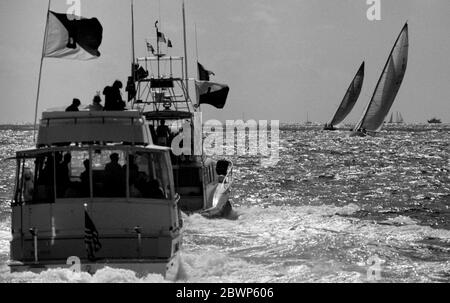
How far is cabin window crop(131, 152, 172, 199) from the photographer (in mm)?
17578

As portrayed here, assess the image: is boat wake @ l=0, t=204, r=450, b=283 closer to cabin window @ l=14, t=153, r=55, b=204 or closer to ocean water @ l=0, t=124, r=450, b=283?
ocean water @ l=0, t=124, r=450, b=283

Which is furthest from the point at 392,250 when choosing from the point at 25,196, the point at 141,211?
the point at 25,196

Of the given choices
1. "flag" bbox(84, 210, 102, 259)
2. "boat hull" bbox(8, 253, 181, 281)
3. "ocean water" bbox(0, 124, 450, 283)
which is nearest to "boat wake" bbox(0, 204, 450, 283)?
"ocean water" bbox(0, 124, 450, 283)

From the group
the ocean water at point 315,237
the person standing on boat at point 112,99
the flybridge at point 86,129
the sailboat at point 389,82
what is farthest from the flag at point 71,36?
the sailboat at point 389,82

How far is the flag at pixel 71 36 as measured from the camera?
19520 mm

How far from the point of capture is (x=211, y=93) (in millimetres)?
31672

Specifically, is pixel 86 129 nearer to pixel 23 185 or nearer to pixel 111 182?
pixel 111 182

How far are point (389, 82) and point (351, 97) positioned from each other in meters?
53.9

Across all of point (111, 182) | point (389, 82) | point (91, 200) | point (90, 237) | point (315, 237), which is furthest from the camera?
point (389, 82)

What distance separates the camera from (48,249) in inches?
669

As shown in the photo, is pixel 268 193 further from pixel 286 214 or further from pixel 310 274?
pixel 310 274

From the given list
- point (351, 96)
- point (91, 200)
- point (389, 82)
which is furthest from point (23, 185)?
point (351, 96)

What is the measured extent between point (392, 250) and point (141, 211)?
9077 millimetres

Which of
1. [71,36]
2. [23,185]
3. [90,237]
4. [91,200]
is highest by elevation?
[71,36]
